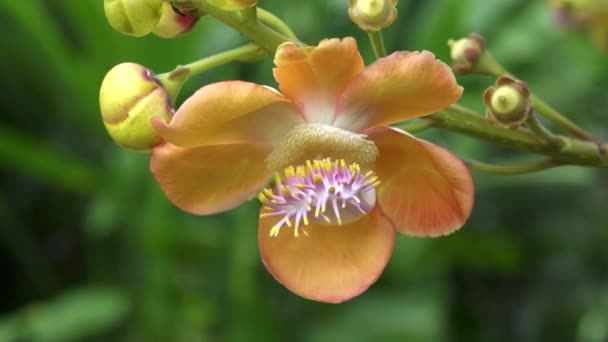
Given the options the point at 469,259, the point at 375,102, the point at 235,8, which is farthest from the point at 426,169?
the point at 469,259

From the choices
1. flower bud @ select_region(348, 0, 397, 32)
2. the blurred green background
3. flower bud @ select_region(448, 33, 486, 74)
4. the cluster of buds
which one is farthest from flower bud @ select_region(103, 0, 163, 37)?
the blurred green background

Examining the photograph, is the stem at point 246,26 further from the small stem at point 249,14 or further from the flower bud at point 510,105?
the flower bud at point 510,105

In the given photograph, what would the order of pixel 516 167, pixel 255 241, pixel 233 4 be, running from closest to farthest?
pixel 233 4, pixel 516 167, pixel 255 241

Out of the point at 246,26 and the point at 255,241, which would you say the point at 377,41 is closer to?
the point at 246,26

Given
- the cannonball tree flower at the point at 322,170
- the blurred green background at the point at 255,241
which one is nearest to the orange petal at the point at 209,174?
the cannonball tree flower at the point at 322,170

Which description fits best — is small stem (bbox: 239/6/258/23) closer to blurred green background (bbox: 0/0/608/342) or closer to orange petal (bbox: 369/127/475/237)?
orange petal (bbox: 369/127/475/237)

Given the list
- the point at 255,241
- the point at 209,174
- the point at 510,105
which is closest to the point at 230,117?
the point at 209,174
